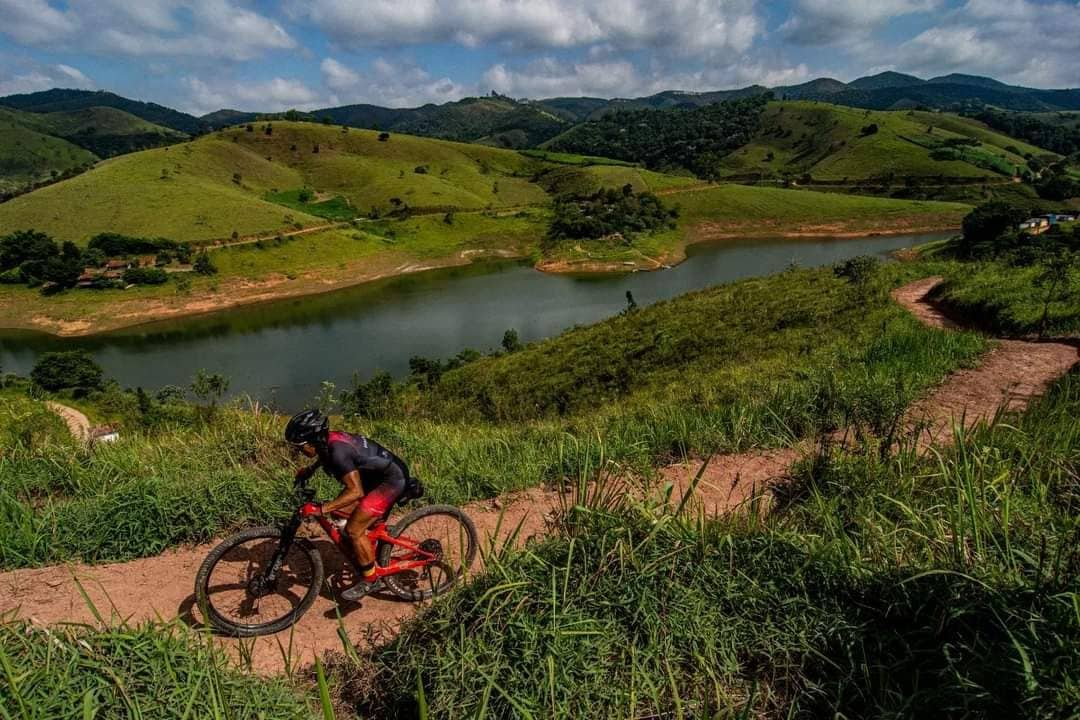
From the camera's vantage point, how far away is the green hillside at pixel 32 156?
6452 inches

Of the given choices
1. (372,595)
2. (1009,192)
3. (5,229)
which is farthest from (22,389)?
(1009,192)

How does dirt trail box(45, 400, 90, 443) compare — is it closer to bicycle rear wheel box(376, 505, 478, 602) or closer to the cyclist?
the cyclist

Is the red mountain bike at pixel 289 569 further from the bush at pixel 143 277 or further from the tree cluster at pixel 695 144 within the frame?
the tree cluster at pixel 695 144

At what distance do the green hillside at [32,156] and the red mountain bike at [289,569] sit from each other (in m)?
212

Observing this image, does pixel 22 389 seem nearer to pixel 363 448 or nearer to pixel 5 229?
pixel 363 448

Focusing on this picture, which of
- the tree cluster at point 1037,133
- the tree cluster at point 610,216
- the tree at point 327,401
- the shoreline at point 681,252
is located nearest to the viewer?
the tree at point 327,401

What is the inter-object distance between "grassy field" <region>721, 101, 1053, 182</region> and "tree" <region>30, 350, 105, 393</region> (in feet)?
454

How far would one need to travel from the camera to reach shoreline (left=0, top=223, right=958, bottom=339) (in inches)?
2170

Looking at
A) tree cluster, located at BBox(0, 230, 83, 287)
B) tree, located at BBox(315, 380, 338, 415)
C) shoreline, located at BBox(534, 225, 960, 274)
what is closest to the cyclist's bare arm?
tree, located at BBox(315, 380, 338, 415)

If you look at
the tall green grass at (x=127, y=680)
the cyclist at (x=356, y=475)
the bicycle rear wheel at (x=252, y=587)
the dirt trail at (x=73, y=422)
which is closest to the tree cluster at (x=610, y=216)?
the dirt trail at (x=73, y=422)

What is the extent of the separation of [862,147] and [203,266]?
14229 centimetres

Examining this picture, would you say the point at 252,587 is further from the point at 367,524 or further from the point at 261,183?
the point at 261,183

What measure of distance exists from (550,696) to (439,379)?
2874cm

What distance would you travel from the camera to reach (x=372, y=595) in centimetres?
502
